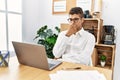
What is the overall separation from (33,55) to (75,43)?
0.65m

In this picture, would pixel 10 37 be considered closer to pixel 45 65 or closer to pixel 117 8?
pixel 45 65

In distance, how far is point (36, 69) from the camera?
1.08 meters

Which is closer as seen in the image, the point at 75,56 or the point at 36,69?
the point at 36,69

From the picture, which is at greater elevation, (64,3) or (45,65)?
(64,3)

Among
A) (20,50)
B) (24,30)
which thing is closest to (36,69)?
(20,50)

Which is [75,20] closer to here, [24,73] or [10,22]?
[24,73]

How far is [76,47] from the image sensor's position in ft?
5.07

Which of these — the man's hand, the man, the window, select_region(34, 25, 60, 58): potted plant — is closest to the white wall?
the window

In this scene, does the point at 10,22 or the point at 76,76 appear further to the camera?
the point at 10,22

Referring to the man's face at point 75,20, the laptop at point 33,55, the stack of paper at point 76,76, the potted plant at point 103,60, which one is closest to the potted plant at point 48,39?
the potted plant at point 103,60

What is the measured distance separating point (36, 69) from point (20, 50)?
0.21 metres

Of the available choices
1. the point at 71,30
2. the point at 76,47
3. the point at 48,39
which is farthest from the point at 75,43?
the point at 48,39

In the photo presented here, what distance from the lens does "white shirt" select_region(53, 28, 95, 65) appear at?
148 cm

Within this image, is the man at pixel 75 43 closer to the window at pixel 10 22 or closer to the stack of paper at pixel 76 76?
the stack of paper at pixel 76 76
